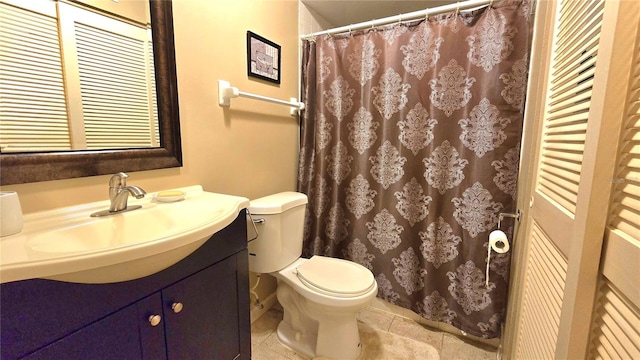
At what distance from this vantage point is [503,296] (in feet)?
4.73

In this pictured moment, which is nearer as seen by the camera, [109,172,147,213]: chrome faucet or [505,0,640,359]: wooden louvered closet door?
[505,0,640,359]: wooden louvered closet door

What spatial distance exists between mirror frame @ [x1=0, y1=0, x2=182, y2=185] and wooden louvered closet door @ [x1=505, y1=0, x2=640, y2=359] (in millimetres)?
1306

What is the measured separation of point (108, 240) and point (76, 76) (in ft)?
1.84

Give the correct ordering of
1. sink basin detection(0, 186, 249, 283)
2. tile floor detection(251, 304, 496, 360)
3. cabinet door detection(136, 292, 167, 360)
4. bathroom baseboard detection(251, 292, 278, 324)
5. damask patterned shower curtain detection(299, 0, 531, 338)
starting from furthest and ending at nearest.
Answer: bathroom baseboard detection(251, 292, 278, 324) → tile floor detection(251, 304, 496, 360) → damask patterned shower curtain detection(299, 0, 531, 338) → cabinet door detection(136, 292, 167, 360) → sink basin detection(0, 186, 249, 283)

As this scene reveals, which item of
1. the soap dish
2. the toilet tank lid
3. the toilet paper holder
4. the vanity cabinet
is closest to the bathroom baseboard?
the vanity cabinet

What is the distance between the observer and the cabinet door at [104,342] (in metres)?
0.60

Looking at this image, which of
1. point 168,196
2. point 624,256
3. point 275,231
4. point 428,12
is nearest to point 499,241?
point 624,256

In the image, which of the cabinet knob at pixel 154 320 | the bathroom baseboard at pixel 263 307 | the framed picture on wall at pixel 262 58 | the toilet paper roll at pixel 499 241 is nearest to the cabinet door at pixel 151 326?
the cabinet knob at pixel 154 320

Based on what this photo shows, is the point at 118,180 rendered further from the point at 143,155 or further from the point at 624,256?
the point at 624,256

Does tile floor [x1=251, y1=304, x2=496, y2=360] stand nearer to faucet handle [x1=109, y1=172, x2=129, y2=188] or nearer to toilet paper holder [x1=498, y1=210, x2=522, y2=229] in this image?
toilet paper holder [x1=498, y1=210, x2=522, y2=229]

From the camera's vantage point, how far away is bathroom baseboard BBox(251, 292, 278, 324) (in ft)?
5.66

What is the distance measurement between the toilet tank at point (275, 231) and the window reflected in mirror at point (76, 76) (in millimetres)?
575

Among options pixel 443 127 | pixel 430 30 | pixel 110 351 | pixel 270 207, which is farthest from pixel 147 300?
pixel 430 30

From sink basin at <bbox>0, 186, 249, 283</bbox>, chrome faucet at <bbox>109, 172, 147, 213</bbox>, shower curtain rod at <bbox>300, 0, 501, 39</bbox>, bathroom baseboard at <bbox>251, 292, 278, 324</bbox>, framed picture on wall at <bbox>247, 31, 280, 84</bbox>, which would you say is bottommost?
bathroom baseboard at <bbox>251, 292, 278, 324</bbox>
